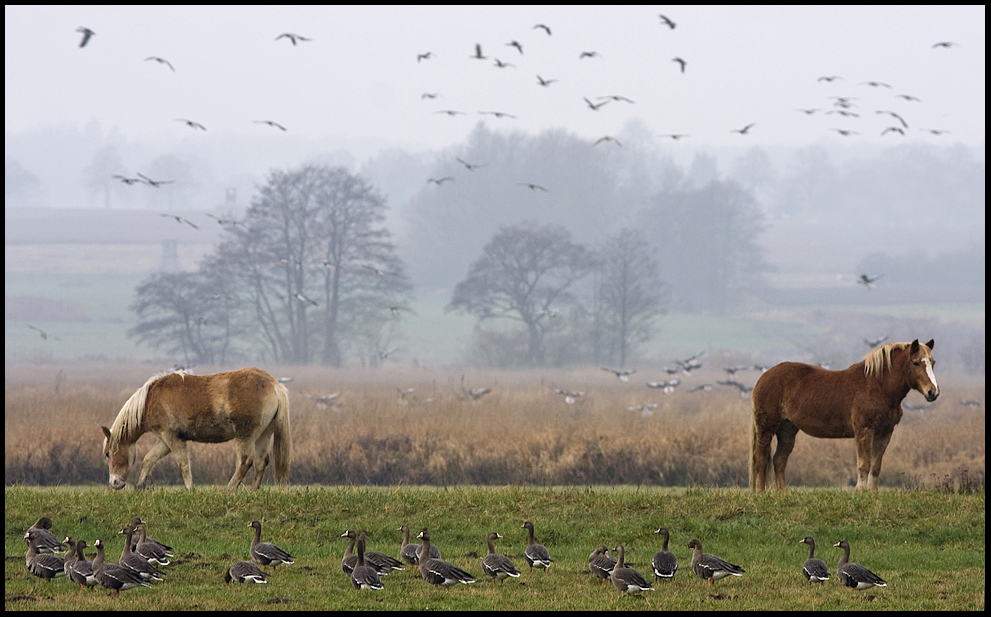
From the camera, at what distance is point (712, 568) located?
1199 centimetres

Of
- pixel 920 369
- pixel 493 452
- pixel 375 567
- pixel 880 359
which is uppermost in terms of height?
pixel 880 359

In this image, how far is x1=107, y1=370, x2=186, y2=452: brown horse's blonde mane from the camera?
1869cm

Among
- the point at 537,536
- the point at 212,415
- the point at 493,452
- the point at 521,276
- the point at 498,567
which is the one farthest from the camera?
the point at 521,276

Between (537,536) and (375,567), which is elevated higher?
Answer: (375,567)

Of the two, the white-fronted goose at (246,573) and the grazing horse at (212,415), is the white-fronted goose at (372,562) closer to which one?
the white-fronted goose at (246,573)

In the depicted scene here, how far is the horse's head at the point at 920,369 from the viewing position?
16.9 meters

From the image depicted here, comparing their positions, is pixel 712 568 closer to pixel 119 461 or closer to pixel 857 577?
pixel 857 577

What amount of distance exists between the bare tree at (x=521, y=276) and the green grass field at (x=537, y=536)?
5314cm

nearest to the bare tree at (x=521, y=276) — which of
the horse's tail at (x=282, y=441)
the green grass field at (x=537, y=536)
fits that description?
the horse's tail at (x=282, y=441)

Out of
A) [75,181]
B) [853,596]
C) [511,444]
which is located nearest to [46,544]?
[853,596]

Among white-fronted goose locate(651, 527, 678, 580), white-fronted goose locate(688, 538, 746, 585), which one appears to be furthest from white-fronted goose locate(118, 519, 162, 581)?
white-fronted goose locate(688, 538, 746, 585)

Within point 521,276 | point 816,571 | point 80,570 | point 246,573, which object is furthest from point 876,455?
A: point 521,276

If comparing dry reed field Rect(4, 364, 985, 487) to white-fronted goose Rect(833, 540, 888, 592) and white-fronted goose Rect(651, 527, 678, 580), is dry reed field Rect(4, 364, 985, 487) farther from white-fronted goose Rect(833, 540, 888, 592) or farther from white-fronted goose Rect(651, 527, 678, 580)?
white-fronted goose Rect(833, 540, 888, 592)

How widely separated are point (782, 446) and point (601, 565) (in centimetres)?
773
